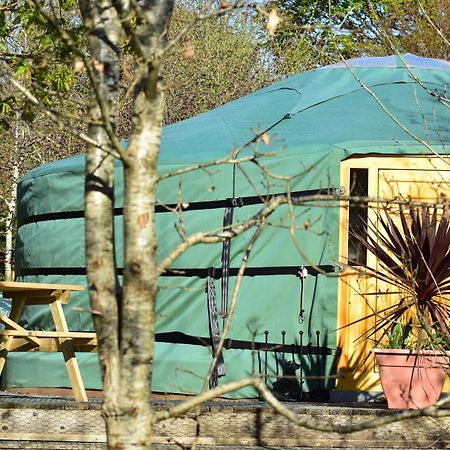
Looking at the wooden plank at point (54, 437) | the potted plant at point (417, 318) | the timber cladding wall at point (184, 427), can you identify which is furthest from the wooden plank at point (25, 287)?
the potted plant at point (417, 318)

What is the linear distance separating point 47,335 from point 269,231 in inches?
75.1

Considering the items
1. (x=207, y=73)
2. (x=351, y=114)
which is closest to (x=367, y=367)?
(x=351, y=114)

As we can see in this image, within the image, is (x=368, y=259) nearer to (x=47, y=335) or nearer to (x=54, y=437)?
(x=47, y=335)

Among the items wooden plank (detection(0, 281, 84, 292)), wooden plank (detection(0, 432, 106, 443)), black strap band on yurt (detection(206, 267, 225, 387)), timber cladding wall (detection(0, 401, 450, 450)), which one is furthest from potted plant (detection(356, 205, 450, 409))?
wooden plank (detection(0, 281, 84, 292))

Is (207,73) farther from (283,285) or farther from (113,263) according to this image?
(113,263)

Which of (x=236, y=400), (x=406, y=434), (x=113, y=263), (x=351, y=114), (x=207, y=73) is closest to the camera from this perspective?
(x=113, y=263)

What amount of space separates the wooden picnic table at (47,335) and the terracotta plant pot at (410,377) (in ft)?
5.09

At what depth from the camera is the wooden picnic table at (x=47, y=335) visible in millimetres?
5625

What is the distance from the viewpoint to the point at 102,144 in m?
2.49

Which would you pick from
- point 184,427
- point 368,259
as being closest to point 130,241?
point 184,427

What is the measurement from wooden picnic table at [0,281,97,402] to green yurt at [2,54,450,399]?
2.48 feet

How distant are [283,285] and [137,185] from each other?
462 centimetres

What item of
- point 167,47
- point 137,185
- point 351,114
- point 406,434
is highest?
point 351,114

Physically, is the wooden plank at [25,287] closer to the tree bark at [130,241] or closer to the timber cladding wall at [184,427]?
the timber cladding wall at [184,427]
